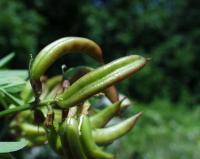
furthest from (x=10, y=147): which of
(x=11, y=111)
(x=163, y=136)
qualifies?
(x=163, y=136)

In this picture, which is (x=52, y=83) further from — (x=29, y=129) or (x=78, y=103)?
(x=78, y=103)

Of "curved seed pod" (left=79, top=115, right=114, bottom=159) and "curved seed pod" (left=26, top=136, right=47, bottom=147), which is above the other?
"curved seed pod" (left=79, top=115, right=114, bottom=159)

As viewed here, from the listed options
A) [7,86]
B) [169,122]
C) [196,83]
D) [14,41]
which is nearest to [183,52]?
[196,83]

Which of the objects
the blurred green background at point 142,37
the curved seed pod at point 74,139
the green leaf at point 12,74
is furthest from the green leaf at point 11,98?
the blurred green background at point 142,37

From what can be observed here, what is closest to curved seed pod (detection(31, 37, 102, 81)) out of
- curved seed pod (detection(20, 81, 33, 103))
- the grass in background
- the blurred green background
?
curved seed pod (detection(20, 81, 33, 103))

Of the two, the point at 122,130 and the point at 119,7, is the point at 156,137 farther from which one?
the point at 119,7

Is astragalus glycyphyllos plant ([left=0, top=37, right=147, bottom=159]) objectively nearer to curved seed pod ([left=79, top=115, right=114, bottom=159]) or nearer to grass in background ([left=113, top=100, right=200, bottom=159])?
curved seed pod ([left=79, top=115, right=114, bottom=159])
